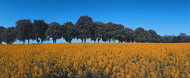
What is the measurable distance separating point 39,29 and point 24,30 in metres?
4.89

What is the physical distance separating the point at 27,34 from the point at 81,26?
65.2ft

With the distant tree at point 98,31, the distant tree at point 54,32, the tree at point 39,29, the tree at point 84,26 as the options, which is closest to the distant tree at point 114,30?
the distant tree at point 98,31

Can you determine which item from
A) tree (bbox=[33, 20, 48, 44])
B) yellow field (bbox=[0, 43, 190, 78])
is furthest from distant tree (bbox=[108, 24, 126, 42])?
yellow field (bbox=[0, 43, 190, 78])

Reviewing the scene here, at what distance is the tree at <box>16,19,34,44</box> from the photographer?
43069 millimetres

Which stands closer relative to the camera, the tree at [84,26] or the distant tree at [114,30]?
the tree at [84,26]

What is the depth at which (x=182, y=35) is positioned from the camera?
90500 millimetres

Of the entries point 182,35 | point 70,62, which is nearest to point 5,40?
point 70,62

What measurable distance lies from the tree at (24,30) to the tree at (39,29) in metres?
1.91

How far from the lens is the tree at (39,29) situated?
4397cm

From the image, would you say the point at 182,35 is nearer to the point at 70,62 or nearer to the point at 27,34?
the point at 27,34

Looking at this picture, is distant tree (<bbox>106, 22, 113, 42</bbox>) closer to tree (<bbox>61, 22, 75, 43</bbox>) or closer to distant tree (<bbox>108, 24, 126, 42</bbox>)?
distant tree (<bbox>108, 24, 126, 42</bbox>)

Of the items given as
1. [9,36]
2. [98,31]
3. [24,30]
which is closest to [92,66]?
[98,31]

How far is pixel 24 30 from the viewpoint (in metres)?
43.4

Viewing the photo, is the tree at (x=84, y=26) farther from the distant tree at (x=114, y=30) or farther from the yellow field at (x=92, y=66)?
the yellow field at (x=92, y=66)
